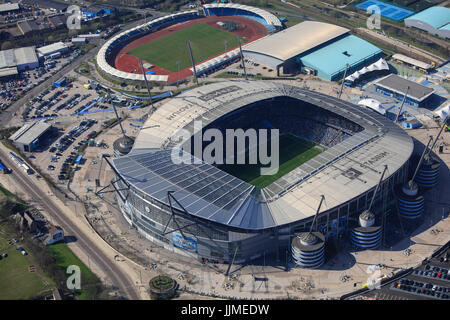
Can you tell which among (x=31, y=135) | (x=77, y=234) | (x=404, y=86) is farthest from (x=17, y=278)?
(x=404, y=86)

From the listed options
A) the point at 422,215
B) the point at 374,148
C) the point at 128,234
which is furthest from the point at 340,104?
the point at 128,234

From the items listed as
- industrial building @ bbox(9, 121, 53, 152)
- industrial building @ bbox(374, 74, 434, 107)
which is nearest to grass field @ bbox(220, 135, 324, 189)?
industrial building @ bbox(374, 74, 434, 107)

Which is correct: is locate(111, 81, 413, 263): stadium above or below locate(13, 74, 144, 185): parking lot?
above

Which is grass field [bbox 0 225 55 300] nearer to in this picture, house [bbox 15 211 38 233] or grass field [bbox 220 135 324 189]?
house [bbox 15 211 38 233]

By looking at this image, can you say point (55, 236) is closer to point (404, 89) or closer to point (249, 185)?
point (249, 185)

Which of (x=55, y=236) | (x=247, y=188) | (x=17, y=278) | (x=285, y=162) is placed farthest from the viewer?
(x=285, y=162)

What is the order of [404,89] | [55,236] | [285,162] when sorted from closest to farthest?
[55,236] → [285,162] → [404,89]

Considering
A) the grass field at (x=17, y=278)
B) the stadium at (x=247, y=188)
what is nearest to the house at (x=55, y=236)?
the grass field at (x=17, y=278)
